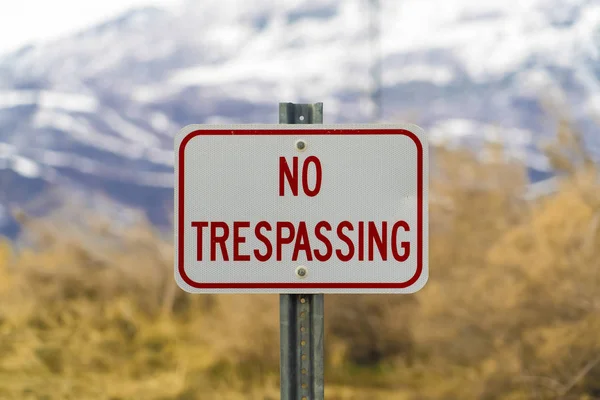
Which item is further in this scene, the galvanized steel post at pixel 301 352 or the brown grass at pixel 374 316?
the brown grass at pixel 374 316

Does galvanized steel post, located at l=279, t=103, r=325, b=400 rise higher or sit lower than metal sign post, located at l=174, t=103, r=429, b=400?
lower

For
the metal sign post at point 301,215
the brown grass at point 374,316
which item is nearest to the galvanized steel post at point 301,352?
the metal sign post at point 301,215

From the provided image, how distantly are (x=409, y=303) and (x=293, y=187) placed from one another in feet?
16.3

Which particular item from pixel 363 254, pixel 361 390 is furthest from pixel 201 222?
pixel 361 390

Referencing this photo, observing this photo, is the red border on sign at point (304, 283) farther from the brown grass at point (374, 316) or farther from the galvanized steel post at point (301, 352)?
the brown grass at point (374, 316)

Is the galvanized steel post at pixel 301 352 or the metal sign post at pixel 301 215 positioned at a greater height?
the metal sign post at pixel 301 215

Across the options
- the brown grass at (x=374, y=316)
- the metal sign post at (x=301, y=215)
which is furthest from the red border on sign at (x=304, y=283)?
the brown grass at (x=374, y=316)

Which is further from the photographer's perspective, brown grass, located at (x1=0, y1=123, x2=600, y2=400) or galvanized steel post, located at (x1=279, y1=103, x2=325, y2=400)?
brown grass, located at (x1=0, y1=123, x2=600, y2=400)

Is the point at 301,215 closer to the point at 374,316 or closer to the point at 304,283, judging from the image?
the point at 304,283

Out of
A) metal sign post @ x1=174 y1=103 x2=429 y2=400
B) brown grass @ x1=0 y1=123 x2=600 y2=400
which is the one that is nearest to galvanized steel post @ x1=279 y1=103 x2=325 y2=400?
metal sign post @ x1=174 y1=103 x2=429 y2=400

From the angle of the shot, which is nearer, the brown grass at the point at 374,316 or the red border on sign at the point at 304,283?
the red border on sign at the point at 304,283

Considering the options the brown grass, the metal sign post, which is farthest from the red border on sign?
the brown grass

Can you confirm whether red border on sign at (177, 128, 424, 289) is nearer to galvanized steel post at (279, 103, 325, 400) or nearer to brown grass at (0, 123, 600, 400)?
galvanized steel post at (279, 103, 325, 400)

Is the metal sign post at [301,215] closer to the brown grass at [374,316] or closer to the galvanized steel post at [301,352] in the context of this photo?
the galvanized steel post at [301,352]
